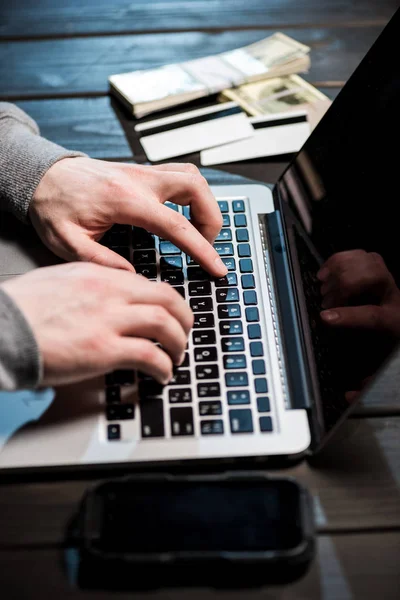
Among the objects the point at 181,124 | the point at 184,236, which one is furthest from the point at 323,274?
the point at 181,124

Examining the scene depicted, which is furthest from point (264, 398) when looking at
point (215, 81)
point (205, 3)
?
point (205, 3)

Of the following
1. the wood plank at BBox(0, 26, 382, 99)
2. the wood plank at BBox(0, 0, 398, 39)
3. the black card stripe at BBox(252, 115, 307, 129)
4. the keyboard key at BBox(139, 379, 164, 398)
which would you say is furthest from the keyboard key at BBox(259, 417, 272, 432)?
the wood plank at BBox(0, 0, 398, 39)

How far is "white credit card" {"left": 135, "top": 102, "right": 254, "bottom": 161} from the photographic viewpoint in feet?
2.75

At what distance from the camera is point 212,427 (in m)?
0.56

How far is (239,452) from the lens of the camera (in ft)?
1.78

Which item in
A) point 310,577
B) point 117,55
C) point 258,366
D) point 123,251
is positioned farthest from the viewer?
point 117,55

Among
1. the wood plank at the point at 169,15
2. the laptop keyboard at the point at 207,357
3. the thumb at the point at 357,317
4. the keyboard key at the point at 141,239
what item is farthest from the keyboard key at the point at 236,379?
the wood plank at the point at 169,15

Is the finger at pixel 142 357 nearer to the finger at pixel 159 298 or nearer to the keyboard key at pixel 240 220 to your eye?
the finger at pixel 159 298

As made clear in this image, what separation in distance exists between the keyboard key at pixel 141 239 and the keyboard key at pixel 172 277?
5cm

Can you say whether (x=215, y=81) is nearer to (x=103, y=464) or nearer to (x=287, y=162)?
(x=287, y=162)

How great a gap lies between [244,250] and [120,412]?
26 cm

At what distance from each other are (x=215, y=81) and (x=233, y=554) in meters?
0.69

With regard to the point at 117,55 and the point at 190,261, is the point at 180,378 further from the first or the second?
the point at 117,55

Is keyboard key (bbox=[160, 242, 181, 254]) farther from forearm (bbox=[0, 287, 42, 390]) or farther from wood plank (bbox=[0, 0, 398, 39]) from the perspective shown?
wood plank (bbox=[0, 0, 398, 39])
